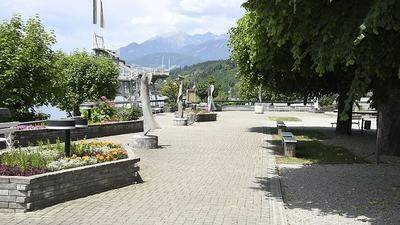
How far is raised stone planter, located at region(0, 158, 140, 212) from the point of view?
7668 mm

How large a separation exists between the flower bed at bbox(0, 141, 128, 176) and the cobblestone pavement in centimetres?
74

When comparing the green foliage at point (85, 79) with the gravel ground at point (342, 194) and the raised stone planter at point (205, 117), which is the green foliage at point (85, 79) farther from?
the gravel ground at point (342, 194)

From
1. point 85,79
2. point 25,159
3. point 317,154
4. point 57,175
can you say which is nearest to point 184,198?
point 57,175

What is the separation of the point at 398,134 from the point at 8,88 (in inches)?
530

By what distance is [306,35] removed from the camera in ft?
29.8

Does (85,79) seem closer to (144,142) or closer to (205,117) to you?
(205,117)

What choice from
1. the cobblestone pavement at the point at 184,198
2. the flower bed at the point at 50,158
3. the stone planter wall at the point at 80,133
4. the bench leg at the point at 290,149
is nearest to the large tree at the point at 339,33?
the cobblestone pavement at the point at 184,198

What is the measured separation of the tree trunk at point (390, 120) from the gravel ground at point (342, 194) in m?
2.26

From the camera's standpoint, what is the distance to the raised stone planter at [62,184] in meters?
7.67

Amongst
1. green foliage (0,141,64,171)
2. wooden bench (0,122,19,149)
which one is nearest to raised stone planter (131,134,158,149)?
wooden bench (0,122,19,149)

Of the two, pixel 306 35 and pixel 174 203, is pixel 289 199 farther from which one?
pixel 306 35

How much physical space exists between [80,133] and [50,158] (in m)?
9.11

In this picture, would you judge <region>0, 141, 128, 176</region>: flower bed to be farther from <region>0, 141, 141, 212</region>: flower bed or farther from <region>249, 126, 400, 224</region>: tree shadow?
<region>249, 126, 400, 224</region>: tree shadow

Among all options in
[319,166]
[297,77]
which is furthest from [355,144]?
[319,166]
